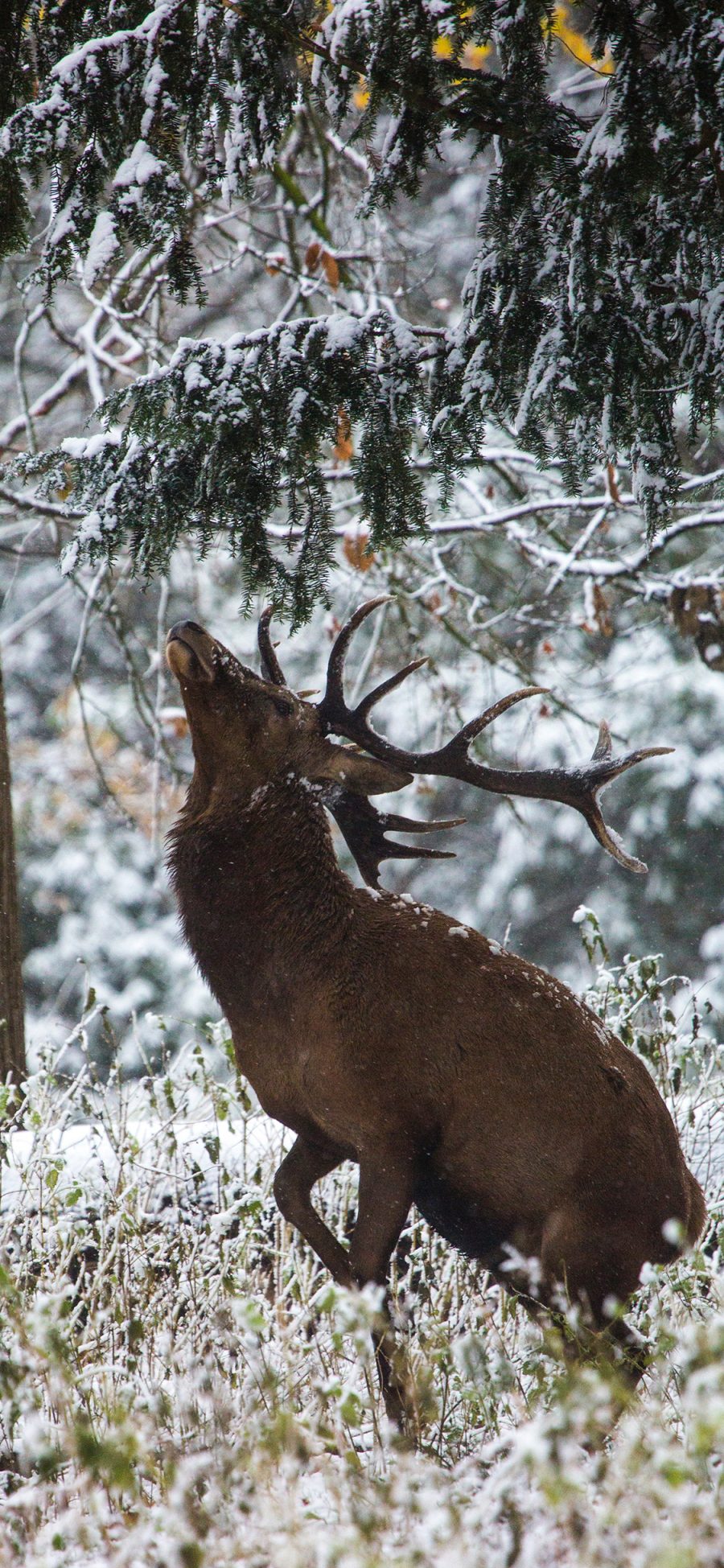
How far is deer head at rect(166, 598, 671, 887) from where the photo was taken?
10.8ft

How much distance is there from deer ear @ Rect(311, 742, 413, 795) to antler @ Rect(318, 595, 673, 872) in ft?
0.21

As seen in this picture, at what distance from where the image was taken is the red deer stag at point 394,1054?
297cm

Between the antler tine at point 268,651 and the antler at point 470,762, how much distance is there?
16 centimetres

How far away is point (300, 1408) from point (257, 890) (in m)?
1.26

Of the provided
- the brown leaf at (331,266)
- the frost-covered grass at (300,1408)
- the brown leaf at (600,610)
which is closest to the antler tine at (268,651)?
the frost-covered grass at (300,1408)

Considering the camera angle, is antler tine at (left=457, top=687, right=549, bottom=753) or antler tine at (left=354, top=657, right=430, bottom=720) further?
antler tine at (left=457, top=687, right=549, bottom=753)

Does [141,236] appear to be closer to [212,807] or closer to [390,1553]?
→ [212,807]

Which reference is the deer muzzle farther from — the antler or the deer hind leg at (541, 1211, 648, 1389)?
the deer hind leg at (541, 1211, 648, 1389)

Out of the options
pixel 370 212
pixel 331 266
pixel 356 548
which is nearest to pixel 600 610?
pixel 356 548

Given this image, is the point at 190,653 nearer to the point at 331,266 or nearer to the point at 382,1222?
the point at 382,1222

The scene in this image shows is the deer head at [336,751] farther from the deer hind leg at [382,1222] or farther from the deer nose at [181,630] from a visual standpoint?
the deer hind leg at [382,1222]

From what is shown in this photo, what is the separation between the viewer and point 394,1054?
2979 millimetres

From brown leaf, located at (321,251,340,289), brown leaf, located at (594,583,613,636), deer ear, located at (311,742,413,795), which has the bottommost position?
deer ear, located at (311,742,413,795)

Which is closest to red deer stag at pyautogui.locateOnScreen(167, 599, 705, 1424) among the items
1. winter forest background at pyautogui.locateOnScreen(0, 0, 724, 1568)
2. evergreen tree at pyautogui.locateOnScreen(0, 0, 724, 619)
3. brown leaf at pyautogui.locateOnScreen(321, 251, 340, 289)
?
winter forest background at pyautogui.locateOnScreen(0, 0, 724, 1568)
